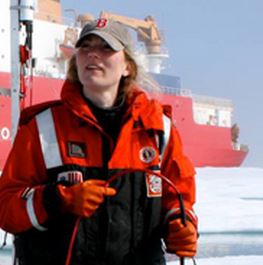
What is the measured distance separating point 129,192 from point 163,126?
0.19m

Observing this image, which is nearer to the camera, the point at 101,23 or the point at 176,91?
the point at 101,23

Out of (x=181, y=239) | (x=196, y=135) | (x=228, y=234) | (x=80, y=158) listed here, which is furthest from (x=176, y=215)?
(x=196, y=135)

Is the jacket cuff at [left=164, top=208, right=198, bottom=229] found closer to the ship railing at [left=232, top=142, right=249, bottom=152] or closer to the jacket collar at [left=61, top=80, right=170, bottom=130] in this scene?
the jacket collar at [left=61, top=80, right=170, bottom=130]

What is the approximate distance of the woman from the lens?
5.15 feet

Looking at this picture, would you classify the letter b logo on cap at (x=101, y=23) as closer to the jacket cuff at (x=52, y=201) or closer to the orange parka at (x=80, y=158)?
the orange parka at (x=80, y=158)

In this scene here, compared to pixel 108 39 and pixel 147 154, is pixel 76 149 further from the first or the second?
pixel 108 39

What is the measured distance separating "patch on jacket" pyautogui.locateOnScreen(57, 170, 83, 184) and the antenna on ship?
4.79 feet

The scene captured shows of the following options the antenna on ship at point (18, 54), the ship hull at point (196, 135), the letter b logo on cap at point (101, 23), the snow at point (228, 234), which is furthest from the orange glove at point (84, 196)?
the ship hull at point (196, 135)

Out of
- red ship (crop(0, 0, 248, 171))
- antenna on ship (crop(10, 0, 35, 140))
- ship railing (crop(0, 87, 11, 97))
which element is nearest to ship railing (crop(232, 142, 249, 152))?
red ship (crop(0, 0, 248, 171))

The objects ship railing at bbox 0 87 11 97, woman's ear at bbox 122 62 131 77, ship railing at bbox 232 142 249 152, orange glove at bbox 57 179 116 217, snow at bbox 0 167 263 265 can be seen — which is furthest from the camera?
ship railing at bbox 232 142 249 152

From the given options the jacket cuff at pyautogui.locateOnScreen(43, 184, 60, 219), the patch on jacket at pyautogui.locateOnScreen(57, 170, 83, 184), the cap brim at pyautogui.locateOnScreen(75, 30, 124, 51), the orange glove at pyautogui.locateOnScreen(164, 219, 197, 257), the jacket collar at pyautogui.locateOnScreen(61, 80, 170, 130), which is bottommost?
the orange glove at pyautogui.locateOnScreen(164, 219, 197, 257)

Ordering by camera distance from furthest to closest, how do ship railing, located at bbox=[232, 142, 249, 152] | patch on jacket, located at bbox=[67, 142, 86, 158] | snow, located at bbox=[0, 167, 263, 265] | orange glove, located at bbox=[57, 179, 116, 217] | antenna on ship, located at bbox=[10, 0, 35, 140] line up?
ship railing, located at bbox=[232, 142, 249, 152] < snow, located at bbox=[0, 167, 263, 265] < antenna on ship, located at bbox=[10, 0, 35, 140] < patch on jacket, located at bbox=[67, 142, 86, 158] < orange glove, located at bbox=[57, 179, 116, 217]

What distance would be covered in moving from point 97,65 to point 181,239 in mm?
469

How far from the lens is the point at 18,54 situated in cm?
305
